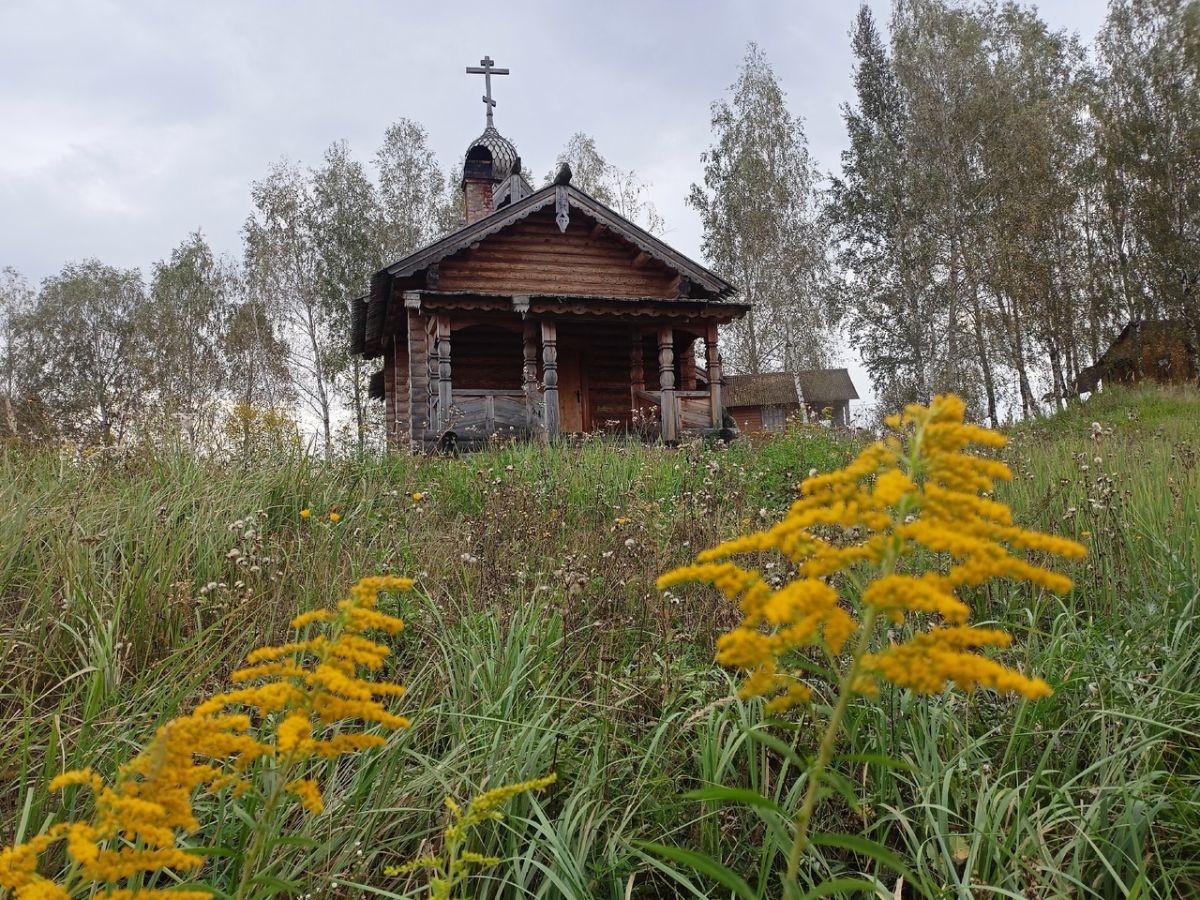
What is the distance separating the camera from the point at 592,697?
9.33 feet

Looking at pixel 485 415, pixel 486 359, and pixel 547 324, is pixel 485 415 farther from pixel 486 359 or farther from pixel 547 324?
pixel 486 359

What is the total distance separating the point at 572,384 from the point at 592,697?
13.0 meters

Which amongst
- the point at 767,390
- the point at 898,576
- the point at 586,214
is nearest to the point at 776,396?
the point at 767,390

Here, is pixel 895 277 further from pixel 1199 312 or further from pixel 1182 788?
pixel 1182 788

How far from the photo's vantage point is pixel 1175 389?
17125 mm

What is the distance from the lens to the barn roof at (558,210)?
43.1 ft

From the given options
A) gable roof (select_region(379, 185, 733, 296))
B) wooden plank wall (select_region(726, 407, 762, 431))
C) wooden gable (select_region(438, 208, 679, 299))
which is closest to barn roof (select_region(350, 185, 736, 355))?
gable roof (select_region(379, 185, 733, 296))

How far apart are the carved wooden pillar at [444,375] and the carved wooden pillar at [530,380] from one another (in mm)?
1222

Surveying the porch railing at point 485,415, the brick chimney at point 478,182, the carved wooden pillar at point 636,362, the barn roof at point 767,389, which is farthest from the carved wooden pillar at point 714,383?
the barn roof at point 767,389

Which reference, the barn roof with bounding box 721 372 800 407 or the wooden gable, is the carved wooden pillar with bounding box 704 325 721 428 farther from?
the barn roof with bounding box 721 372 800 407

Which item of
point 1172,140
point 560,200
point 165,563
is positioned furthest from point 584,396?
point 1172,140

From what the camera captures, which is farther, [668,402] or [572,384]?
[572,384]

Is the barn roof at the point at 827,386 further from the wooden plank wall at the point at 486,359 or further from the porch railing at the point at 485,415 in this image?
the porch railing at the point at 485,415

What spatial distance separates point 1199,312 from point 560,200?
1667cm
